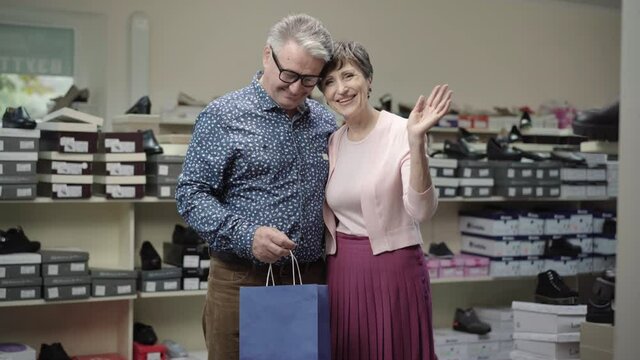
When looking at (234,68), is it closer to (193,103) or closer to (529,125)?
(193,103)

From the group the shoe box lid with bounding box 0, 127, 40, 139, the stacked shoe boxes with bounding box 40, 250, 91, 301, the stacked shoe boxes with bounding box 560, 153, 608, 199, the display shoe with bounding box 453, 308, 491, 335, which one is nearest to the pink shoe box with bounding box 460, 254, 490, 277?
the display shoe with bounding box 453, 308, 491, 335

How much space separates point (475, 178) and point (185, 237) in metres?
1.99

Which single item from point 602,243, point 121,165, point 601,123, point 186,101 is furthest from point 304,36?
point 602,243

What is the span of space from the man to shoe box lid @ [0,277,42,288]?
7.06 ft

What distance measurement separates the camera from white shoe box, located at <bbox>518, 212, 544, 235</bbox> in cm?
531

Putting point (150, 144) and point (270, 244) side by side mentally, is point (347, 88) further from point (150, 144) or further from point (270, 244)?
point (150, 144)

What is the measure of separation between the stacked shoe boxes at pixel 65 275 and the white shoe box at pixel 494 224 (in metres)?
2.64

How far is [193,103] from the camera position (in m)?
4.95

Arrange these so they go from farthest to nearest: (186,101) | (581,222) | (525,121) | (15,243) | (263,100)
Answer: (525,121)
(581,222)
(186,101)
(15,243)
(263,100)

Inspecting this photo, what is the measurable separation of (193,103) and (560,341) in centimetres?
262

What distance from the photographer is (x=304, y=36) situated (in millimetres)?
2041

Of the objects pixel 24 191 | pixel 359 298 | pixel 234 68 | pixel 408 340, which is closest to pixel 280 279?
pixel 359 298

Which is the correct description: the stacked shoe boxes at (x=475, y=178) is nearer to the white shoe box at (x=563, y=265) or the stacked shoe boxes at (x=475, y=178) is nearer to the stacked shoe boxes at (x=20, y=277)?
the white shoe box at (x=563, y=265)

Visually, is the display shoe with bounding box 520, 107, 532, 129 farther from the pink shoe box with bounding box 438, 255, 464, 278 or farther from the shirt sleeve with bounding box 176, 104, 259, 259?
the shirt sleeve with bounding box 176, 104, 259, 259
